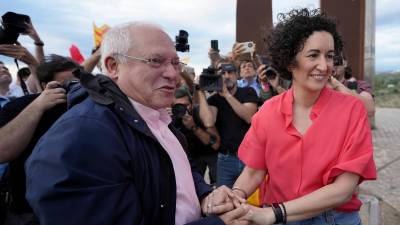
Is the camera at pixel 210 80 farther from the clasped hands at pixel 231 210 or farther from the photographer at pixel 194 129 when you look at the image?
the clasped hands at pixel 231 210

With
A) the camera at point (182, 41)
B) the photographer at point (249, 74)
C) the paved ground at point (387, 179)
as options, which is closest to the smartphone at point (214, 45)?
the photographer at point (249, 74)

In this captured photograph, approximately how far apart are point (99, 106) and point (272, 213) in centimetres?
109

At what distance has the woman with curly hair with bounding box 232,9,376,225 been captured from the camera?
1912mm

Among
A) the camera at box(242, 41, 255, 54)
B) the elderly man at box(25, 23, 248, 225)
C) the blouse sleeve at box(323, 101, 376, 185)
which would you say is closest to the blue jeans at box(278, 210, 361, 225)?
the blouse sleeve at box(323, 101, 376, 185)

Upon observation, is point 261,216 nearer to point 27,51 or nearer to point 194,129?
point 194,129

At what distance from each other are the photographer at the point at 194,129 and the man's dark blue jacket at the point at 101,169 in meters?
2.51

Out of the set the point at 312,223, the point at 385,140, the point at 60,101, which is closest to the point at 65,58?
the point at 60,101

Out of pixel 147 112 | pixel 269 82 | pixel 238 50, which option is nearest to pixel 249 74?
pixel 238 50

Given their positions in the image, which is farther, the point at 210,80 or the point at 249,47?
the point at 249,47

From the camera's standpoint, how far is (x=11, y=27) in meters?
3.33

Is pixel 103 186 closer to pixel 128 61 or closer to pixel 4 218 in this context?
pixel 128 61

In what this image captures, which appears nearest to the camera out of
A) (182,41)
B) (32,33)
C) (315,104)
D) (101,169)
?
(101,169)

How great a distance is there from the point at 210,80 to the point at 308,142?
2.34 metres

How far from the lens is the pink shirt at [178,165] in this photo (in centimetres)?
164
